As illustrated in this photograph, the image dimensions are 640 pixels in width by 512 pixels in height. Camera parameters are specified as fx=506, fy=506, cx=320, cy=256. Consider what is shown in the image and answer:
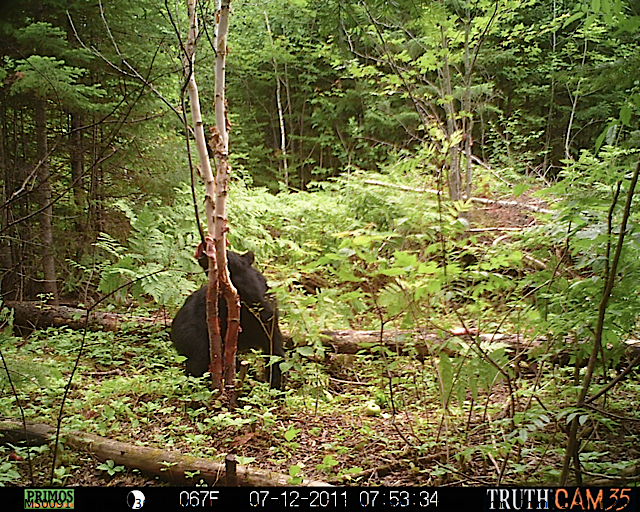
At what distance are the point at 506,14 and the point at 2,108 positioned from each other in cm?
655

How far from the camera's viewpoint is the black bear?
4.57 m

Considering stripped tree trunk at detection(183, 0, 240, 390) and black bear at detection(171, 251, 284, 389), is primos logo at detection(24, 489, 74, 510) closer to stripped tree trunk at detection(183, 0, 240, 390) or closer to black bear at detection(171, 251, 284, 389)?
stripped tree trunk at detection(183, 0, 240, 390)

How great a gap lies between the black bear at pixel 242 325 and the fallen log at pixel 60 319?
1.78 m

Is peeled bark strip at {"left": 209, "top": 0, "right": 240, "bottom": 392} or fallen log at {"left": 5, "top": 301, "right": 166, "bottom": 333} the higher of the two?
peeled bark strip at {"left": 209, "top": 0, "right": 240, "bottom": 392}

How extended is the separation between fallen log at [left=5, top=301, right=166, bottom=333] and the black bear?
1784mm

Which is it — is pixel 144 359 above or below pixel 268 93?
below

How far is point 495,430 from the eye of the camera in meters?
3.05

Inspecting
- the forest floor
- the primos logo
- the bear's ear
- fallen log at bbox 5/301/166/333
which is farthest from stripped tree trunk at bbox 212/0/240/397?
fallen log at bbox 5/301/166/333

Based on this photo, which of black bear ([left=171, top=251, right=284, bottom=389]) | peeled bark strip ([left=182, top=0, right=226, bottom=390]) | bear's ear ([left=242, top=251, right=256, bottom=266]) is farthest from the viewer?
Result: bear's ear ([left=242, top=251, right=256, bottom=266])

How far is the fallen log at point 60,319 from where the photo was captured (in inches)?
247

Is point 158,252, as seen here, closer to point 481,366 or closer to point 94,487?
point 94,487

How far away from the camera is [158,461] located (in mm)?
3078

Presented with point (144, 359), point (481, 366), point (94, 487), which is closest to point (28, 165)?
point (144, 359)

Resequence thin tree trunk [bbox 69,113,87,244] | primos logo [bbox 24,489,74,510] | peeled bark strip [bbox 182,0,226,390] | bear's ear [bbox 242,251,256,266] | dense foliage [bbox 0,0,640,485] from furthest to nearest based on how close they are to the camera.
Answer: thin tree trunk [bbox 69,113,87,244]
bear's ear [bbox 242,251,256,266]
peeled bark strip [bbox 182,0,226,390]
dense foliage [bbox 0,0,640,485]
primos logo [bbox 24,489,74,510]
